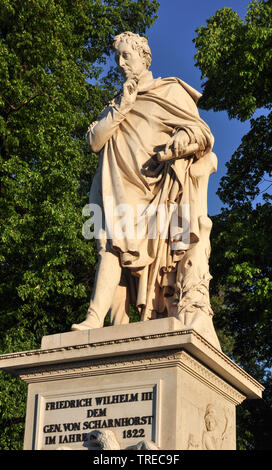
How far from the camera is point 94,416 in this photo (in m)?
6.29

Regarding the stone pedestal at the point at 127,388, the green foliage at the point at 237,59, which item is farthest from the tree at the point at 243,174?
the stone pedestal at the point at 127,388

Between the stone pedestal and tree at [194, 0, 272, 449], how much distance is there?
9.33 metres

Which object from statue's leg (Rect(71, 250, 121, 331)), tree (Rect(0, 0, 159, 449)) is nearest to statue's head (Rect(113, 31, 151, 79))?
statue's leg (Rect(71, 250, 121, 331))

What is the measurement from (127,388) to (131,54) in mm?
3689

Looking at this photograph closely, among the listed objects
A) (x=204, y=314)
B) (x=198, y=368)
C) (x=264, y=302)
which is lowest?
(x=198, y=368)

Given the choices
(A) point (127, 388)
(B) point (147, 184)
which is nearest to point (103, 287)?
(B) point (147, 184)

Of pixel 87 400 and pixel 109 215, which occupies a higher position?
pixel 109 215

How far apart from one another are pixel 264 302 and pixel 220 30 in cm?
767

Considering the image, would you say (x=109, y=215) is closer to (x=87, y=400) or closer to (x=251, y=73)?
(x=87, y=400)

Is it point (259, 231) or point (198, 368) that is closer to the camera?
point (198, 368)

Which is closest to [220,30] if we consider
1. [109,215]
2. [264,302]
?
[264,302]

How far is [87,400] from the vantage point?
20.9 feet

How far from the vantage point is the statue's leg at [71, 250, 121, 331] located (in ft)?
23.2

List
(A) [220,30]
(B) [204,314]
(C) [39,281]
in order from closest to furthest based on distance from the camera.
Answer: (B) [204,314] < (C) [39,281] < (A) [220,30]
